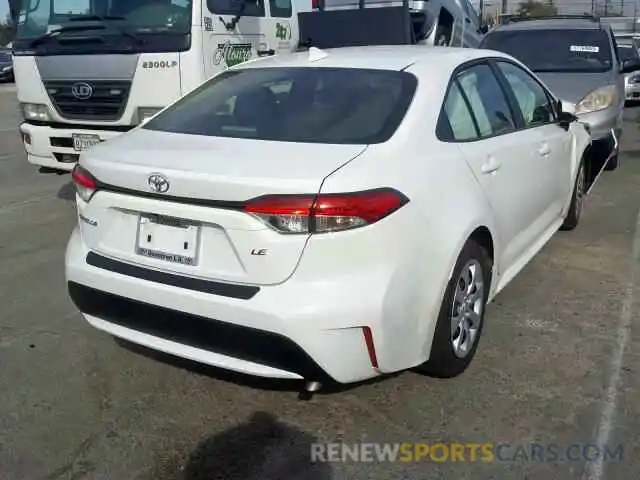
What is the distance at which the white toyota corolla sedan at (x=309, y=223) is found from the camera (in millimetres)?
2871

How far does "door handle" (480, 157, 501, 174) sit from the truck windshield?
337 cm

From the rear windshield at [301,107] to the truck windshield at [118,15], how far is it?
2391 millimetres

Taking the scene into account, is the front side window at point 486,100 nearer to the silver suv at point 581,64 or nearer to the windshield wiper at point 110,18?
the windshield wiper at point 110,18

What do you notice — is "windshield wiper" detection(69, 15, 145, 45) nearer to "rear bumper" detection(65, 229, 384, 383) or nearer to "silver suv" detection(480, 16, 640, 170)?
"rear bumper" detection(65, 229, 384, 383)

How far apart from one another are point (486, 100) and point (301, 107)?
115 cm

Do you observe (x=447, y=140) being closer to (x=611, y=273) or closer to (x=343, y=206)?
(x=343, y=206)

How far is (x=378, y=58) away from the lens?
3975 mm

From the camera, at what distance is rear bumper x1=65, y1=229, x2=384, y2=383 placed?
287 cm

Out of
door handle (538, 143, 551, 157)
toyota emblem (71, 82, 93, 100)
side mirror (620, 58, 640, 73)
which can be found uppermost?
side mirror (620, 58, 640, 73)

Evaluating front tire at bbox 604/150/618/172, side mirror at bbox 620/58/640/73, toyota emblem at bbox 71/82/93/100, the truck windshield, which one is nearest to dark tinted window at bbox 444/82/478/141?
the truck windshield

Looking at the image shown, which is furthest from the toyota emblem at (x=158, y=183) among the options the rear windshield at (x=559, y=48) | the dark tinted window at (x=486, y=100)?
the rear windshield at (x=559, y=48)

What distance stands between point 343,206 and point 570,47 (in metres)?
7.08

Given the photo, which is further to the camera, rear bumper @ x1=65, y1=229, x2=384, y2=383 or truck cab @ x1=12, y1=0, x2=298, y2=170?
truck cab @ x1=12, y1=0, x2=298, y2=170

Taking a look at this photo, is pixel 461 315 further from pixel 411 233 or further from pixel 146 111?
pixel 146 111
